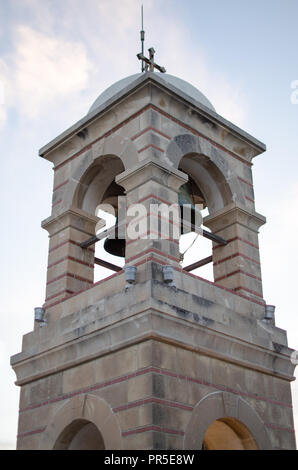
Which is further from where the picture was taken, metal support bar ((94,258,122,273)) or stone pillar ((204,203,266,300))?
metal support bar ((94,258,122,273))

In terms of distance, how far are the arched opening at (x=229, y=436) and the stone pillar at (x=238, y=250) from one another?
2.80 meters

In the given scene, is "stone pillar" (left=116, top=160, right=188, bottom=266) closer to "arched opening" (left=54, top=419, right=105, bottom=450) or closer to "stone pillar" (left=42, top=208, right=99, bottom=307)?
"stone pillar" (left=42, top=208, right=99, bottom=307)

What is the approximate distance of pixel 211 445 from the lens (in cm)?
1263

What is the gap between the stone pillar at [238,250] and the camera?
13.8 meters

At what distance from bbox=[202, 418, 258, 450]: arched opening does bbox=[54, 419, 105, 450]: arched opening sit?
2.23m

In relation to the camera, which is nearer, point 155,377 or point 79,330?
point 155,377

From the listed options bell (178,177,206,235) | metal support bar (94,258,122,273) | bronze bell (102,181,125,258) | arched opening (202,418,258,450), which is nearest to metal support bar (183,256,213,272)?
bell (178,177,206,235)

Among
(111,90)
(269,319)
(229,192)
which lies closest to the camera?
(269,319)

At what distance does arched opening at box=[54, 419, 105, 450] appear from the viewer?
1215 centimetres

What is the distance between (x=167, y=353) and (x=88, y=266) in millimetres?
3802

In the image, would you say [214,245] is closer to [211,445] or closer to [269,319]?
[269,319]

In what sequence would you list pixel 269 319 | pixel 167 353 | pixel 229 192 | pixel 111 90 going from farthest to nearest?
pixel 111 90 < pixel 229 192 < pixel 269 319 < pixel 167 353

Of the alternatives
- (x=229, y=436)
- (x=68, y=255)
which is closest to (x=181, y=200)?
(x=68, y=255)
